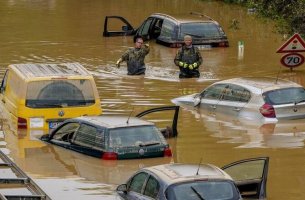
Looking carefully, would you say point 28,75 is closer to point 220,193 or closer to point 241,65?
point 220,193

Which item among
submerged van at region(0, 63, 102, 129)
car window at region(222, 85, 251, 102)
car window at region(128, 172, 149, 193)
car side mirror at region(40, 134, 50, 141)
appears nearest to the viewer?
car window at region(128, 172, 149, 193)

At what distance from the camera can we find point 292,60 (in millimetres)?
29469

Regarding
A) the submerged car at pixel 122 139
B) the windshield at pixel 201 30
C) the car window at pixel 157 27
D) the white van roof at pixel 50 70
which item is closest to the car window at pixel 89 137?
the submerged car at pixel 122 139

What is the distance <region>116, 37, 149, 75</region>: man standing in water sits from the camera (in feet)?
100

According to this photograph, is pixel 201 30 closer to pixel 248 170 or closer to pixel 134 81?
pixel 134 81

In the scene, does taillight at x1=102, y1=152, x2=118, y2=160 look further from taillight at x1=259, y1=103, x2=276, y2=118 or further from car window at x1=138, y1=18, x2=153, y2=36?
car window at x1=138, y1=18, x2=153, y2=36

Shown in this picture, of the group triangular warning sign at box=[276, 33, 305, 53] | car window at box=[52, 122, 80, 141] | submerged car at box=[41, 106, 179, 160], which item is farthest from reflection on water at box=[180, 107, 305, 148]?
triangular warning sign at box=[276, 33, 305, 53]

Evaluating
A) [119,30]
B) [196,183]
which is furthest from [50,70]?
[119,30]

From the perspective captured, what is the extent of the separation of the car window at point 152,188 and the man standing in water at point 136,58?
16.1 meters

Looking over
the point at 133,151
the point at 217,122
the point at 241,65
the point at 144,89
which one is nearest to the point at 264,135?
the point at 217,122

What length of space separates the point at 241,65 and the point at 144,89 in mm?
5303

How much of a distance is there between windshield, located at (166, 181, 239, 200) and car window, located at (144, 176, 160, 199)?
0.38m

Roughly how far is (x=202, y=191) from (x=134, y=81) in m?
16.5

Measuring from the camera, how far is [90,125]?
741 inches
